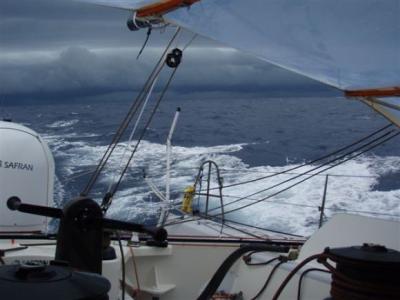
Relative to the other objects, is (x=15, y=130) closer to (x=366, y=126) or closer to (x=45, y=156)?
(x=45, y=156)

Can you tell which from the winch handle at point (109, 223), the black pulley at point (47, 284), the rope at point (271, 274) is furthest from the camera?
the rope at point (271, 274)

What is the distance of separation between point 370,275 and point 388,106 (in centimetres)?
153

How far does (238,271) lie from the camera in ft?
9.59

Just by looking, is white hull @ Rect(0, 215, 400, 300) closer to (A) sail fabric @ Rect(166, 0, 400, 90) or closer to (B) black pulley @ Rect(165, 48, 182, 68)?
(A) sail fabric @ Rect(166, 0, 400, 90)

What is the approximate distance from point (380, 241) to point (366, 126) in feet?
62.0

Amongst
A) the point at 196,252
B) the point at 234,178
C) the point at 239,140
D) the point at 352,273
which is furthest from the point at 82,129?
the point at 352,273

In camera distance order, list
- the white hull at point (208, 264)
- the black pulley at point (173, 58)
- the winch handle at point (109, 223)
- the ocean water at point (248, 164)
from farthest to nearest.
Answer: the ocean water at point (248, 164) → the black pulley at point (173, 58) → the white hull at point (208, 264) → the winch handle at point (109, 223)

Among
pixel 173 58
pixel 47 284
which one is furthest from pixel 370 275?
pixel 173 58

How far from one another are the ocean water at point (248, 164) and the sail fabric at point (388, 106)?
2.74ft

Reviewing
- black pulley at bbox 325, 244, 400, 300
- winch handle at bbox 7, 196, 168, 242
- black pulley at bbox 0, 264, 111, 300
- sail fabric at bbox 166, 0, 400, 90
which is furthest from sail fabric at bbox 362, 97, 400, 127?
black pulley at bbox 0, 264, 111, 300

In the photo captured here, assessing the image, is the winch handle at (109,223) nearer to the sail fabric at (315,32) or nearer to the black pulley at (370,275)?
the black pulley at (370,275)

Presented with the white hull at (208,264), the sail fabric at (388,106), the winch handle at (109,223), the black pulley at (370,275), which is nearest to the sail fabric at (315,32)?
the sail fabric at (388,106)

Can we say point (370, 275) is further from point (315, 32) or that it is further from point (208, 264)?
point (208, 264)

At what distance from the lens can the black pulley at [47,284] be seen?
1.16 metres
